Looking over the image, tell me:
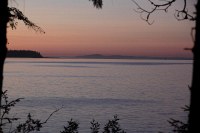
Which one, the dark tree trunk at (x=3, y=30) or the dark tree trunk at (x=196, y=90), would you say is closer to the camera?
the dark tree trunk at (x=196, y=90)

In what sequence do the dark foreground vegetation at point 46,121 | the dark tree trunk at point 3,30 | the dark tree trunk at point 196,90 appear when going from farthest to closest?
the dark tree trunk at point 3,30, the dark foreground vegetation at point 46,121, the dark tree trunk at point 196,90

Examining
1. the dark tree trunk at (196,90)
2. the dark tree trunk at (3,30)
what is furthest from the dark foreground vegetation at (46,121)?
the dark tree trunk at (3,30)

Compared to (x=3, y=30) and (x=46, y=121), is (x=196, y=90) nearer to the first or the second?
(x=3, y=30)

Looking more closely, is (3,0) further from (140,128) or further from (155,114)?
(155,114)

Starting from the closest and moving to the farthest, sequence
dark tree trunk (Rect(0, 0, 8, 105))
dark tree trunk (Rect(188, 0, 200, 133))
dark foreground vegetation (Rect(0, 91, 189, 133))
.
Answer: dark tree trunk (Rect(188, 0, 200, 133)) → dark foreground vegetation (Rect(0, 91, 189, 133)) → dark tree trunk (Rect(0, 0, 8, 105))

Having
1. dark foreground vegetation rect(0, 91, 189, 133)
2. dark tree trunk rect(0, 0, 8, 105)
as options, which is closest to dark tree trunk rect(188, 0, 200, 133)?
dark foreground vegetation rect(0, 91, 189, 133)

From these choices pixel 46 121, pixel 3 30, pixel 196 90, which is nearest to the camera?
pixel 196 90

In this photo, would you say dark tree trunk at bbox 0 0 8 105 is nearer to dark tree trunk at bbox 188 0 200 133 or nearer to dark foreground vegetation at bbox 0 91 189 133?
dark foreground vegetation at bbox 0 91 189 133

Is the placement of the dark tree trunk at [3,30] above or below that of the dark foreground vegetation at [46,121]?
above

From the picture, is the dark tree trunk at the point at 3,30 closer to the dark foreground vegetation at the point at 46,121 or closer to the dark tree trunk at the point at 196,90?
the dark foreground vegetation at the point at 46,121

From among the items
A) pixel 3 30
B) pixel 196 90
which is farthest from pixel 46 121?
pixel 196 90

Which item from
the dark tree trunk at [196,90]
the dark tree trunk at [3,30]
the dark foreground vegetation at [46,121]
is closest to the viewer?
the dark tree trunk at [196,90]

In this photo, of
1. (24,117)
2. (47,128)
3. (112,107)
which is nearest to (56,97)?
(112,107)

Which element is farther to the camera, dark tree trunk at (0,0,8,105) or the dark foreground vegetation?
dark tree trunk at (0,0,8,105)
